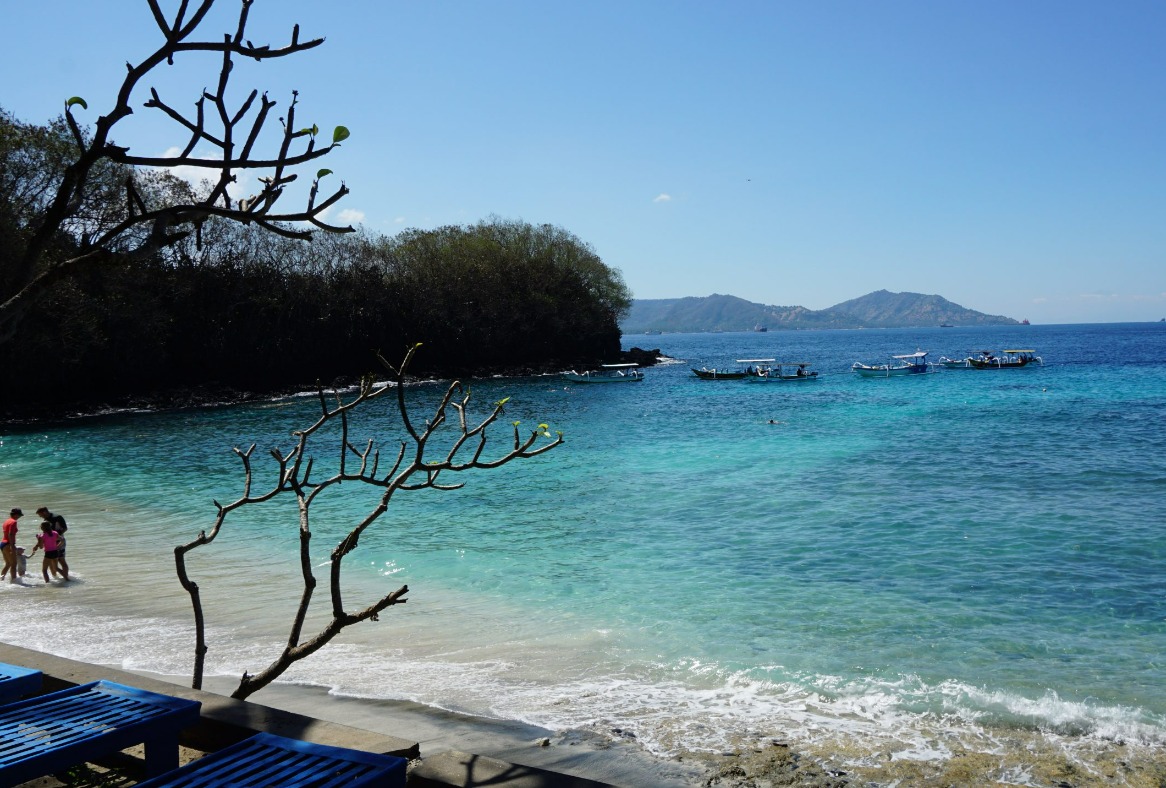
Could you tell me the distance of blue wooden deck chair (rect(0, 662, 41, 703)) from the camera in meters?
4.50

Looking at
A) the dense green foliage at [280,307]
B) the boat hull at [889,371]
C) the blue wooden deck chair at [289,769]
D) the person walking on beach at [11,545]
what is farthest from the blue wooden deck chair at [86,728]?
the boat hull at [889,371]

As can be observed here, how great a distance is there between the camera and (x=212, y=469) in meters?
24.1

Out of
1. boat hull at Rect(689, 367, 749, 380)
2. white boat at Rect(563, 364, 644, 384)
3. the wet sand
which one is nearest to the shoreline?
the wet sand

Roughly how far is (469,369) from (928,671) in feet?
216

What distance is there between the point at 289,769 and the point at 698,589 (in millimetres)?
8855

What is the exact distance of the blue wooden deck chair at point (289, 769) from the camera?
3.31 metres

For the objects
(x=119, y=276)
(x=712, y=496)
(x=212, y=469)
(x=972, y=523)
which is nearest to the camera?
(x=972, y=523)

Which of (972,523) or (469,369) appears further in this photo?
(469,369)

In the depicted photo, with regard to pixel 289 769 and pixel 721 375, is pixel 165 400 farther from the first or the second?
pixel 289 769

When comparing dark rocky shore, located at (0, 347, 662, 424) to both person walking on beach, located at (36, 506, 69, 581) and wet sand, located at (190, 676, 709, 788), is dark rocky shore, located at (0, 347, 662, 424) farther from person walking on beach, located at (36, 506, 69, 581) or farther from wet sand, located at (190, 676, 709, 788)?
wet sand, located at (190, 676, 709, 788)

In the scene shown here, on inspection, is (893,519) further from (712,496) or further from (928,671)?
(928,671)

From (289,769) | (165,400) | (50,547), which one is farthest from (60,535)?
(165,400)

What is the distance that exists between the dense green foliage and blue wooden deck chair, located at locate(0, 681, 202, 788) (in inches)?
802

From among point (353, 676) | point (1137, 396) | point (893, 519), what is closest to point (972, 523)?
point (893, 519)
